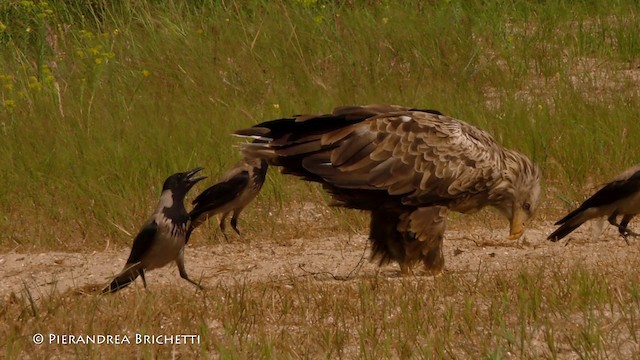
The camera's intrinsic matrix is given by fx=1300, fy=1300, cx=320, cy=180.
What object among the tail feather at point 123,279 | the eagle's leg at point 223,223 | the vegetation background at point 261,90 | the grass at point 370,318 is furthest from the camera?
the vegetation background at point 261,90

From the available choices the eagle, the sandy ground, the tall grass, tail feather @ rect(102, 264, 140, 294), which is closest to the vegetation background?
the tall grass

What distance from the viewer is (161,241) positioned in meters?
7.25

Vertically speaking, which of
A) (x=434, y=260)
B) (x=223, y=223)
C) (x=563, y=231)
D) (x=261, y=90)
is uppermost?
(x=434, y=260)

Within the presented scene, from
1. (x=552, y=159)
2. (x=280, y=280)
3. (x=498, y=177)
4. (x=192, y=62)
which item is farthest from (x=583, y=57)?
(x=280, y=280)

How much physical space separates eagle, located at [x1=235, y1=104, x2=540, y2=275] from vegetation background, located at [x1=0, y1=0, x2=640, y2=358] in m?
0.84

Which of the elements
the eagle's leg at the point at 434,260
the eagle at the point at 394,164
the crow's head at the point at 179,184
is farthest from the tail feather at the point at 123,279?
the eagle's leg at the point at 434,260

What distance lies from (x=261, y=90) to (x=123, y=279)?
4.29 meters

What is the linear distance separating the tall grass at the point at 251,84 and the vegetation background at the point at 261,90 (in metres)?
0.02

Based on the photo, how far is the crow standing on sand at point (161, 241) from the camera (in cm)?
721

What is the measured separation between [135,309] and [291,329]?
772mm

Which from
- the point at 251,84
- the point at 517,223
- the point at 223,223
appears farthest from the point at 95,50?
the point at 517,223

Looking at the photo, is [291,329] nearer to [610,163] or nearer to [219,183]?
[219,183]

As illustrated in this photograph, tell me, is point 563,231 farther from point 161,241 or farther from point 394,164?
point 161,241

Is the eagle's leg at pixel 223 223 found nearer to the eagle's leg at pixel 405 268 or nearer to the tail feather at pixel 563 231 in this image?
the eagle's leg at pixel 405 268
